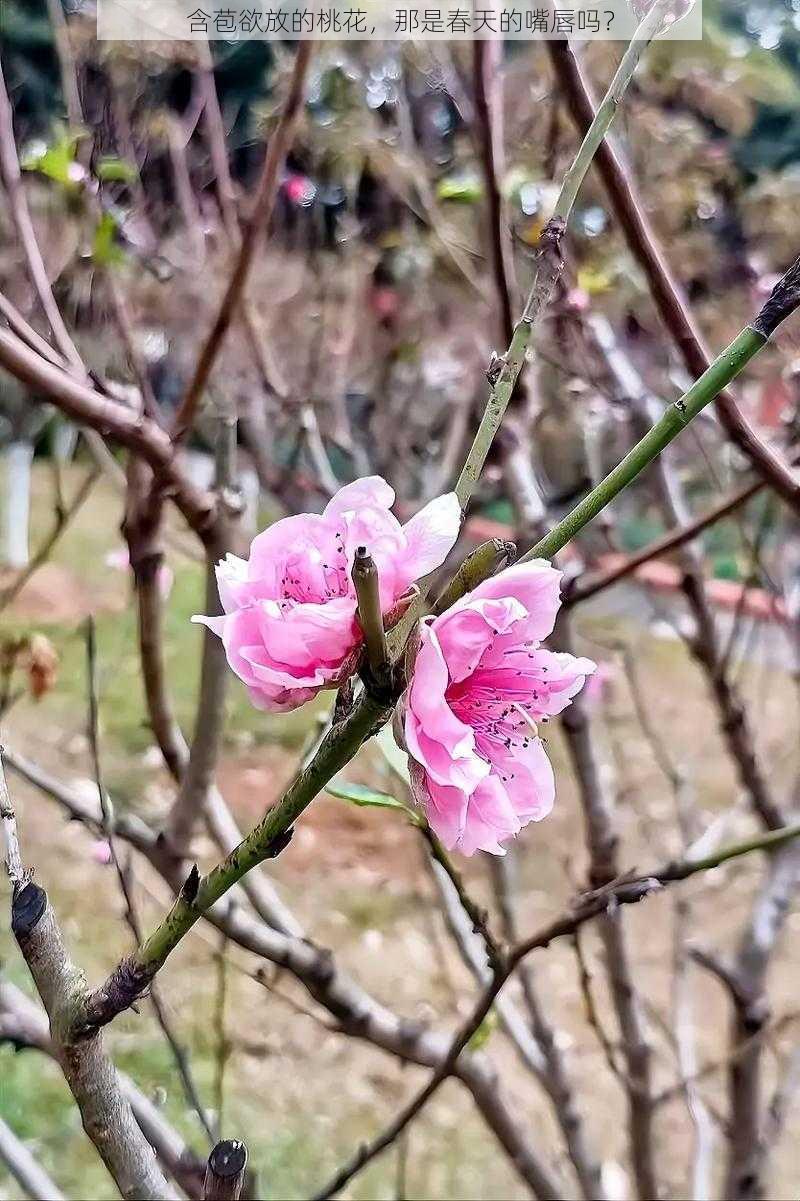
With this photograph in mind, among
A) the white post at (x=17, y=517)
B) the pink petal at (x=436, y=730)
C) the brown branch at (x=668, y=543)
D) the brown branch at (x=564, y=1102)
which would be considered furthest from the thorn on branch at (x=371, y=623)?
the white post at (x=17, y=517)

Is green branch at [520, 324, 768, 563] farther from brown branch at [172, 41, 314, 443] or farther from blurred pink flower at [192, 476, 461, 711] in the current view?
brown branch at [172, 41, 314, 443]

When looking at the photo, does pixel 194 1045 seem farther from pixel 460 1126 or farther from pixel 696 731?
pixel 696 731

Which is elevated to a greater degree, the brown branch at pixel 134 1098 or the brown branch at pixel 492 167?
the brown branch at pixel 492 167

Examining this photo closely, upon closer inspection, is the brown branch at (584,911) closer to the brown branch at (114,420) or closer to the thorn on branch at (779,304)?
the thorn on branch at (779,304)

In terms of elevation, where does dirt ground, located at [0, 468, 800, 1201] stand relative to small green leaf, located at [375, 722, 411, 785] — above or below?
above

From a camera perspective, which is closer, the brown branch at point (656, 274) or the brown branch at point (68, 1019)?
the brown branch at point (68, 1019)

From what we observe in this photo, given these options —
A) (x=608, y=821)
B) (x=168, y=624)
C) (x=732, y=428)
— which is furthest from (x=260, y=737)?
(x=732, y=428)

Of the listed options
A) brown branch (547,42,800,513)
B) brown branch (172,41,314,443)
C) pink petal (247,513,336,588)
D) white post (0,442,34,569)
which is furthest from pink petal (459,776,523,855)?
white post (0,442,34,569)
